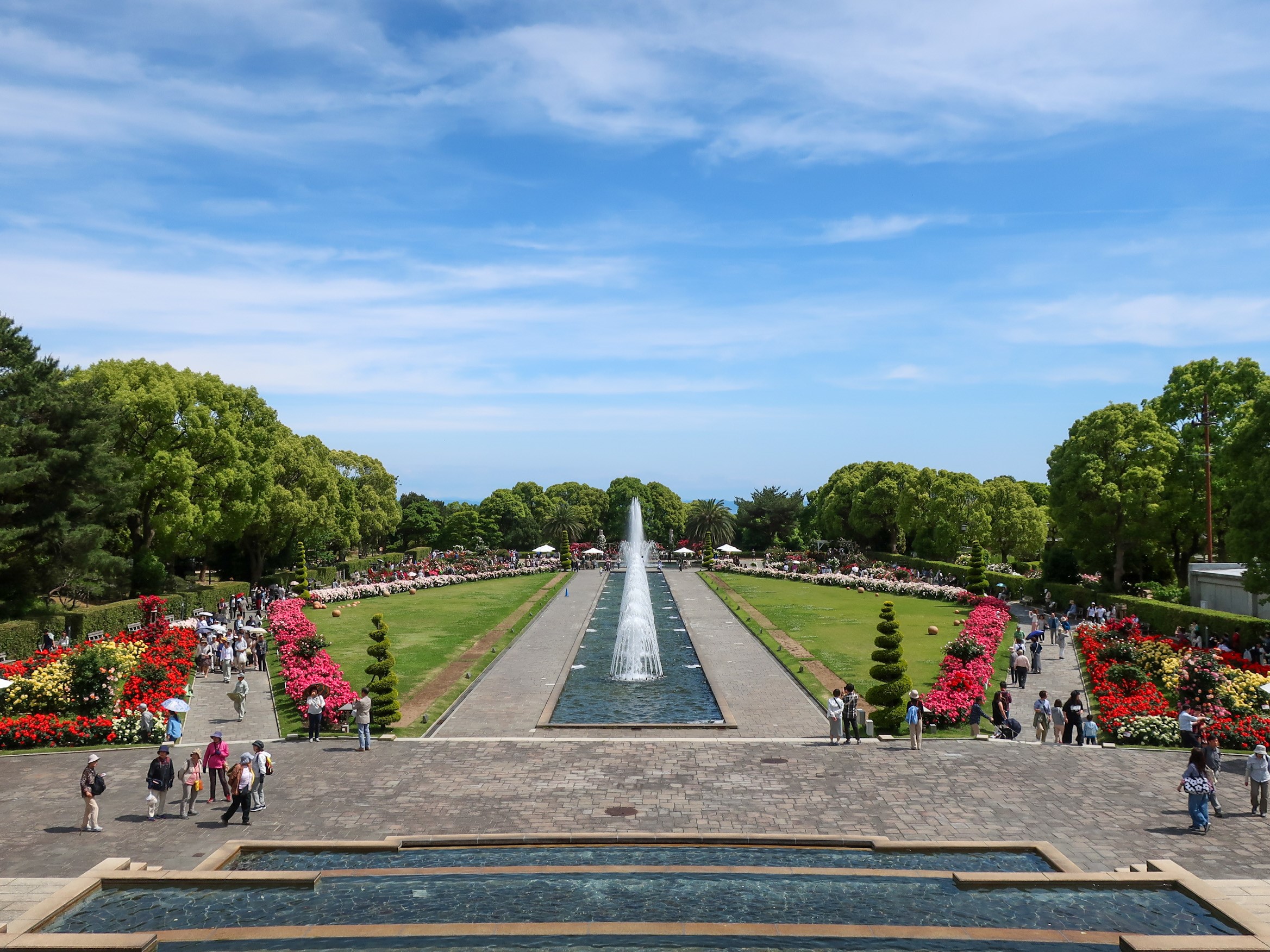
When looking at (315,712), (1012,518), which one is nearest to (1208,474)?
(1012,518)

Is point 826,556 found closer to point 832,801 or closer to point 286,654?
point 286,654

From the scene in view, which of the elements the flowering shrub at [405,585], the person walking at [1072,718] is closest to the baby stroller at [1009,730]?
the person walking at [1072,718]

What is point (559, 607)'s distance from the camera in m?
49.0

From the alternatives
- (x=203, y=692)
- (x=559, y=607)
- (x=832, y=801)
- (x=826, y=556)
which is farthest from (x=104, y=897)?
(x=826, y=556)

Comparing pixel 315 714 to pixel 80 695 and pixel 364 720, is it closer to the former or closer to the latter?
pixel 364 720

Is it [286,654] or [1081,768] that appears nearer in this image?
[1081,768]

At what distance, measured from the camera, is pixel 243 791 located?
1609cm

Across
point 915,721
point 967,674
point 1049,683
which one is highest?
point 967,674

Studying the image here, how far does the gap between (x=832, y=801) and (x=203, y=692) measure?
20.4 meters

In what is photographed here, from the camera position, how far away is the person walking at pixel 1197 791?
15469 mm

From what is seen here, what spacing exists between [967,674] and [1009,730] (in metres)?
2.74

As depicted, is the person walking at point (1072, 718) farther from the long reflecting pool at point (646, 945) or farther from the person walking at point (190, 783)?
the person walking at point (190, 783)

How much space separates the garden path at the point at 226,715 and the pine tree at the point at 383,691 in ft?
8.56

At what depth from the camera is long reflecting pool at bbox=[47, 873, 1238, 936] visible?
1209 centimetres
